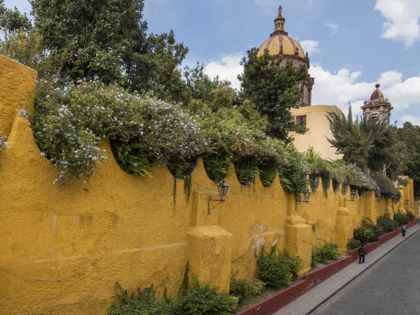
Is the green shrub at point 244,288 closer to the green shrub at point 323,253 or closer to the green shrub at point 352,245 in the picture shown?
the green shrub at point 323,253

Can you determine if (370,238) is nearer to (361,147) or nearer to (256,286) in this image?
(361,147)

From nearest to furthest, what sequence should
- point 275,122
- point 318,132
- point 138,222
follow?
point 138,222
point 275,122
point 318,132

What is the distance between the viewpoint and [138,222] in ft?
17.2

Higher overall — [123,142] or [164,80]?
[164,80]

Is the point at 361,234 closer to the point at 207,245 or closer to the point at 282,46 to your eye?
the point at 207,245

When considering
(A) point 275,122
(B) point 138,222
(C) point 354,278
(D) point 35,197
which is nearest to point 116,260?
(B) point 138,222

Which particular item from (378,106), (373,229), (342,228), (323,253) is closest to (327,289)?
(323,253)

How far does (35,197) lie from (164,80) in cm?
1047

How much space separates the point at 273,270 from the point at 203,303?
3213 mm

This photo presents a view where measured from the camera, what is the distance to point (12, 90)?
13.4 feet

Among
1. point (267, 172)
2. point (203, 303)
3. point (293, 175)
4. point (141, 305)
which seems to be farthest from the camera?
point (293, 175)

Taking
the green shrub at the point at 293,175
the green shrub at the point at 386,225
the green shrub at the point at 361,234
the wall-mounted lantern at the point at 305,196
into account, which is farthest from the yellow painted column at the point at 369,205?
the green shrub at the point at 293,175

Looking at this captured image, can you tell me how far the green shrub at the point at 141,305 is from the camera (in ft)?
15.7

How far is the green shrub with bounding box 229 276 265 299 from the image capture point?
705 cm
